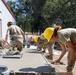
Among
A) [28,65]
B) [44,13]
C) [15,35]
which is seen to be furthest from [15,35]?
[44,13]

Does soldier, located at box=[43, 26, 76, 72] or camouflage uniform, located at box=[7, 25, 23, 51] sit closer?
soldier, located at box=[43, 26, 76, 72]

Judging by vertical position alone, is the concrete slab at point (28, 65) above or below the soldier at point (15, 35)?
below

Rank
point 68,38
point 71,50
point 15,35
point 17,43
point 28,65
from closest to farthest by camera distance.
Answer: point 68,38 < point 71,50 < point 28,65 < point 15,35 < point 17,43

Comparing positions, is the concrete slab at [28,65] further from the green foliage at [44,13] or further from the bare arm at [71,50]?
the green foliage at [44,13]

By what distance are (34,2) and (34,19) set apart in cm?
296

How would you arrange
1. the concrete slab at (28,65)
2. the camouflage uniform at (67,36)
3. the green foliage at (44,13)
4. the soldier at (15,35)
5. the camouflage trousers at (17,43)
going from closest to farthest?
the camouflage uniform at (67,36), the concrete slab at (28,65), the soldier at (15,35), the camouflage trousers at (17,43), the green foliage at (44,13)

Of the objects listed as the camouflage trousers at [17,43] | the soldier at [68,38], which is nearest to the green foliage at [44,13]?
the camouflage trousers at [17,43]

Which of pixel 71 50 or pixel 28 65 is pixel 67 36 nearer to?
pixel 71 50

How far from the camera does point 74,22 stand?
1254 inches

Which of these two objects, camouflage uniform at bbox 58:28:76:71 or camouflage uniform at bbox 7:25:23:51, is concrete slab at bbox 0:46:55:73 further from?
camouflage uniform at bbox 7:25:23:51

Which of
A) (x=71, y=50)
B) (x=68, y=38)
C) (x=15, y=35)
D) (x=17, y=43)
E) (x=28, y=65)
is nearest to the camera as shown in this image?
(x=68, y=38)

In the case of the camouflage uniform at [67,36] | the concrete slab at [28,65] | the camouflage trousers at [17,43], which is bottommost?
the concrete slab at [28,65]

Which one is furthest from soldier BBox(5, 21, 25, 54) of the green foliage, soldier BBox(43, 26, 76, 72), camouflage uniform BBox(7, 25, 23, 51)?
the green foliage

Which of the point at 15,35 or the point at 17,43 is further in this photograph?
the point at 17,43
